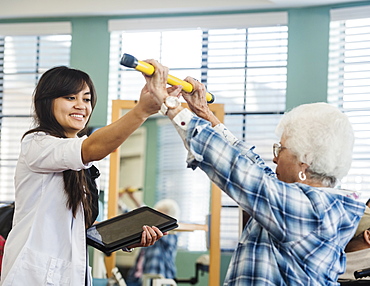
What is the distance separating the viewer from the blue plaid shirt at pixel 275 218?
144 cm

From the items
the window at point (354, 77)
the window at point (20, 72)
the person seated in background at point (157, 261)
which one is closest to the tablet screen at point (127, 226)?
the person seated in background at point (157, 261)

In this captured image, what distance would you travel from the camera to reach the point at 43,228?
72.8 inches

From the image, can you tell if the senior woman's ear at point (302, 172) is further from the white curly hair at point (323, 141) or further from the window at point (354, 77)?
the window at point (354, 77)

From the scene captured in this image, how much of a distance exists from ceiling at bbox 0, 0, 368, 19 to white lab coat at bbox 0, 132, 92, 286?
139 inches

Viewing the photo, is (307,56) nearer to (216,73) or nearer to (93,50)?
(216,73)

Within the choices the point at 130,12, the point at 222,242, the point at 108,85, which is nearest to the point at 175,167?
the point at 222,242

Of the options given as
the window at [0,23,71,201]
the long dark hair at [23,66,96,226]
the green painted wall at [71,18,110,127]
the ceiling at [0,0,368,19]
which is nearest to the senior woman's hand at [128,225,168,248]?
the long dark hair at [23,66,96,226]

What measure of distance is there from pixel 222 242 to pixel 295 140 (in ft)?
11.4

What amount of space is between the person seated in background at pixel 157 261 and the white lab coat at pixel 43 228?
282 cm

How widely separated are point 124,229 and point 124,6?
12.2 feet

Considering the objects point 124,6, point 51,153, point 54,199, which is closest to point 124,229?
point 54,199

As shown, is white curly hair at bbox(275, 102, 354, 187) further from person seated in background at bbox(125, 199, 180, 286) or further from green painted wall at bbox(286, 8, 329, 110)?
green painted wall at bbox(286, 8, 329, 110)

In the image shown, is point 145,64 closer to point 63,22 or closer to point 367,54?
point 367,54

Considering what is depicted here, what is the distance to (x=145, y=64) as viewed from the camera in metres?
1.46
